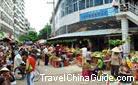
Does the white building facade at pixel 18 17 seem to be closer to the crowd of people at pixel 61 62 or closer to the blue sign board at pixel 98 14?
the blue sign board at pixel 98 14

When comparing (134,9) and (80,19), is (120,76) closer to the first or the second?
(134,9)

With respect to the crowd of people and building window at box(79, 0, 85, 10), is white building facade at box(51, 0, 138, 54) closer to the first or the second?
building window at box(79, 0, 85, 10)

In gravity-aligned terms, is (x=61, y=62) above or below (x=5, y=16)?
below

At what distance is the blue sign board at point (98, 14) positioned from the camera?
37750 millimetres

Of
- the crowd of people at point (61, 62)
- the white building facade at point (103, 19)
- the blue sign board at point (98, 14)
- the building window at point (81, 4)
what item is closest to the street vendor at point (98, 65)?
the crowd of people at point (61, 62)

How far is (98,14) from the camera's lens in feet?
133

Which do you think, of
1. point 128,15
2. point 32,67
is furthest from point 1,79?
point 128,15

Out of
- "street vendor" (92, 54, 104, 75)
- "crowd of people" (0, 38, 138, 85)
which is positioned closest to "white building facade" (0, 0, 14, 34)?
"crowd of people" (0, 38, 138, 85)

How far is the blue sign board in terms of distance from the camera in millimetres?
37750

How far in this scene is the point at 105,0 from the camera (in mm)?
39562

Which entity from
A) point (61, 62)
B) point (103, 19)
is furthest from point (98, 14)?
point (61, 62)

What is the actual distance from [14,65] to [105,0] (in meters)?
21.4

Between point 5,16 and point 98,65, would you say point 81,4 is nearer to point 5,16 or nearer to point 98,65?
point 98,65

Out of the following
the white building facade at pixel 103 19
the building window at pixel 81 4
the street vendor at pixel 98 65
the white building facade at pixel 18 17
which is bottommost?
the street vendor at pixel 98 65
